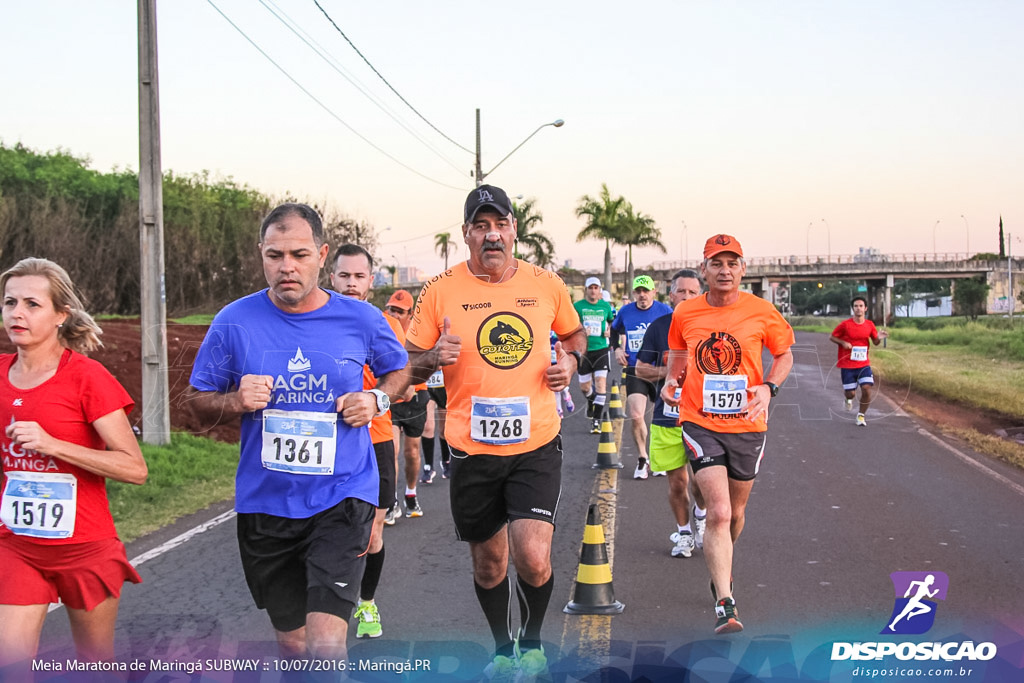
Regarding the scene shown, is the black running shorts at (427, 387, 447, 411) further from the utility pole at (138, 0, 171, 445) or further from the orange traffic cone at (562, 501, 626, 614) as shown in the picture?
the orange traffic cone at (562, 501, 626, 614)

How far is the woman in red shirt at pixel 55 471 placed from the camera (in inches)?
142

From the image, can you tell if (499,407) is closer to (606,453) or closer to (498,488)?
(498,488)

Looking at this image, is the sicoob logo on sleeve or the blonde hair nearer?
the blonde hair

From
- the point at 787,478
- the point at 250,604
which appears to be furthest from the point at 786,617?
the point at 787,478

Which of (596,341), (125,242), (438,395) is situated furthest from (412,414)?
(125,242)

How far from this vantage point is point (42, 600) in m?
3.58

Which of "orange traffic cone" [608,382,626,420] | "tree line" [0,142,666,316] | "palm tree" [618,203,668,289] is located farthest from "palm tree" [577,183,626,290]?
"orange traffic cone" [608,382,626,420]

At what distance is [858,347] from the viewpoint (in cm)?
1525

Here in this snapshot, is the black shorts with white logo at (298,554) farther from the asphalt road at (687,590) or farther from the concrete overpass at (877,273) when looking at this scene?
the concrete overpass at (877,273)

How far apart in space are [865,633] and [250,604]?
3649 millimetres

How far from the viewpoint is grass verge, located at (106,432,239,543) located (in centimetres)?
881

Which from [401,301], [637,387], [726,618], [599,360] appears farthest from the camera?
[599,360]

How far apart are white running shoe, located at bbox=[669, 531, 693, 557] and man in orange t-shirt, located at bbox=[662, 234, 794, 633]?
3.75ft

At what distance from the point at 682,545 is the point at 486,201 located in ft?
11.5
